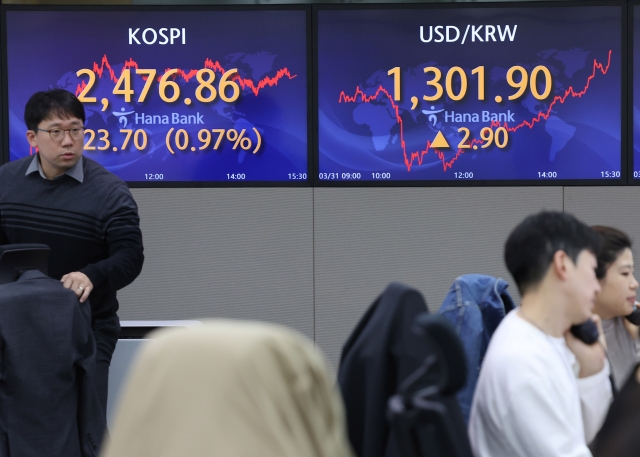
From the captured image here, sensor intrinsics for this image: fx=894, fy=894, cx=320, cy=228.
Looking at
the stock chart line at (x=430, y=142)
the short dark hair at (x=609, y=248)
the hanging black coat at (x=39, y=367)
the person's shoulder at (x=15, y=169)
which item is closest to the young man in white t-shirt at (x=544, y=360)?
the short dark hair at (x=609, y=248)

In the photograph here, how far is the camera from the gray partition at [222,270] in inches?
184

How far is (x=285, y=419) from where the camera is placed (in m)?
0.96

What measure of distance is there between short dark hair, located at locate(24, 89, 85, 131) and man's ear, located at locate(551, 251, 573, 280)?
1.81 meters

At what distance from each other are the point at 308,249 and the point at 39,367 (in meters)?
2.35

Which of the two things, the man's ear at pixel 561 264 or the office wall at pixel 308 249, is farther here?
the office wall at pixel 308 249

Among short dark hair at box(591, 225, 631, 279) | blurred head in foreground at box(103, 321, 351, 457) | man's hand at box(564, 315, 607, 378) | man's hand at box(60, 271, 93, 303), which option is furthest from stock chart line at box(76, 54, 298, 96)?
blurred head in foreground at box(103, 321, 351, 457)

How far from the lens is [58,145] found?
2.91m

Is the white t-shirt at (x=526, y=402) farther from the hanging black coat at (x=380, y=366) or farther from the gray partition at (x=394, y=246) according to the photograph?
the gray partition at (x=394, y=246)

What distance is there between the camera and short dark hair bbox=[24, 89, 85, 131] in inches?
116

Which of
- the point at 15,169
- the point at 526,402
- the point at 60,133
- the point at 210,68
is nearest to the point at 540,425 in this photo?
the point at 526,402

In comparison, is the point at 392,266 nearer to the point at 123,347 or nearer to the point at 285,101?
the point at 285,101

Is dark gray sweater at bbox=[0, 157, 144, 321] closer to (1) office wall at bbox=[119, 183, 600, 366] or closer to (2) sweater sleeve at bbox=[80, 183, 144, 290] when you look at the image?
(2) sweater sleeve at bbox=[80, 183, 144, 290]

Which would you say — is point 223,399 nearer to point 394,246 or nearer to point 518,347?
point 518,347

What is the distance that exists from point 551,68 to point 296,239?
157cm
